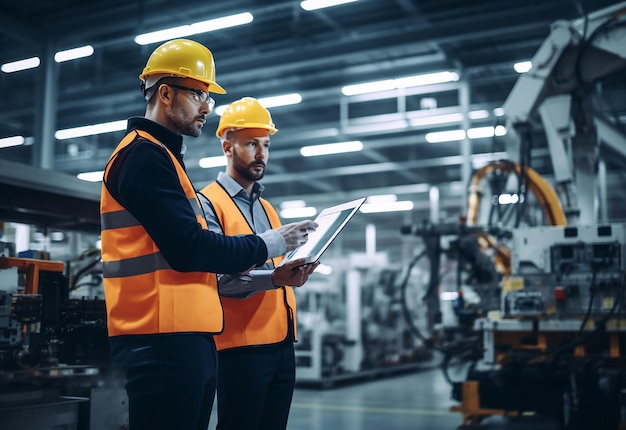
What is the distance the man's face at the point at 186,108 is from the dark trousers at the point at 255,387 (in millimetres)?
859

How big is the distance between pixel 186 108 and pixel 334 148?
522 inches

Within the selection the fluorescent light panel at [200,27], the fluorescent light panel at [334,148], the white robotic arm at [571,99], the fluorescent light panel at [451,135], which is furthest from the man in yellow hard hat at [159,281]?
the fluorescent light panel at [334,148]


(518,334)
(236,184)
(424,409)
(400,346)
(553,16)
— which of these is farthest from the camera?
(400,346)

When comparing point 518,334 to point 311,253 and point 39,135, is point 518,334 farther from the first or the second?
point 39,135

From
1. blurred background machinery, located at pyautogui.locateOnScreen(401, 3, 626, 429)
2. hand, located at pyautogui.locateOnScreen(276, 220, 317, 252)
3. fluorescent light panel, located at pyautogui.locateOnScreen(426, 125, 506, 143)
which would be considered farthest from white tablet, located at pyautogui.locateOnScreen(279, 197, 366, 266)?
fluorescent light panel, located at pyautogui.locateOnScreen(426, 125, 506, 143)

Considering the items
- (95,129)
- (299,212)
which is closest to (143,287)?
(95,129)

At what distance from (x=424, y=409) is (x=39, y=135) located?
6.05 meters

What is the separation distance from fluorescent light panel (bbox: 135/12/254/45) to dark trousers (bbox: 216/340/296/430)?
6625 mm

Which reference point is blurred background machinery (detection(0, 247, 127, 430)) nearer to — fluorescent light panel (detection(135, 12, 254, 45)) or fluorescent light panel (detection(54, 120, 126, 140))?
fluorescent light panel (detection(135, 12, 254, 45))

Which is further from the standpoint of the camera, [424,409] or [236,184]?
[424,409]

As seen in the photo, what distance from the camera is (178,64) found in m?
2.09

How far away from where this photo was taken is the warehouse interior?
3.39 meters

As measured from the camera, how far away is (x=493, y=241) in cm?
640

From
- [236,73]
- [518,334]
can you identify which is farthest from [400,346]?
[518,334]
